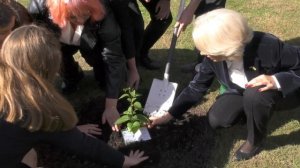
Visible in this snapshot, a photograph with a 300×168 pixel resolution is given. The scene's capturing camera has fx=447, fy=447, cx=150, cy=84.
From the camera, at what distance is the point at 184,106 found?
2877mm

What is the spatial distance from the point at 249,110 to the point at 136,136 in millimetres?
797

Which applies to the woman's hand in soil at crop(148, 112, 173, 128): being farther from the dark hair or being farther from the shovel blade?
the dark hair

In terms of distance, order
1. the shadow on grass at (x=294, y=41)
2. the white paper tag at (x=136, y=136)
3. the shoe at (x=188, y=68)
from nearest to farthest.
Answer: the white paper tag at (x=136, y=136) < the shoe at (x=188, y=68) < the shadow on grass at (x=294, y=41)

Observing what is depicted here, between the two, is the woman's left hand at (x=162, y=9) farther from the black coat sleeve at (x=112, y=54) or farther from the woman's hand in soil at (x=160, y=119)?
the woman's hand in soil at (x=160, y=119)

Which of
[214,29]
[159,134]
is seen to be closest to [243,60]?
[214,29]

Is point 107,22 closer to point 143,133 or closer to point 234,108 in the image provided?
point 143,133

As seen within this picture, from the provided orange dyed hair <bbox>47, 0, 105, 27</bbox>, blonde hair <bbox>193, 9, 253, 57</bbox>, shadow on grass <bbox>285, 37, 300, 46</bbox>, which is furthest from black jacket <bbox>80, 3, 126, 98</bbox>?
shadow on grass <bbox>285, 37, 300, 46</bbox>

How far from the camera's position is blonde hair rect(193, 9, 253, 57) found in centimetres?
240

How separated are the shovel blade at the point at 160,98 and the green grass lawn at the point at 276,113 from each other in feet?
0.89

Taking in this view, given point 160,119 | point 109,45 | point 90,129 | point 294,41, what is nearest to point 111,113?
point 90,129

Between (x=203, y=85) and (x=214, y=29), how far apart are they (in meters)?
0.56

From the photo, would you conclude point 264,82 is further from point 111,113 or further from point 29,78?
point 29,78

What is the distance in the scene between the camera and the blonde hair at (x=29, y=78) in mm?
1951

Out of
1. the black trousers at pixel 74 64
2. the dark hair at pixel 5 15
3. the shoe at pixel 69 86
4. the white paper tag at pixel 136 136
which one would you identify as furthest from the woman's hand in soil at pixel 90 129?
the dark hair at pixel 5 15
